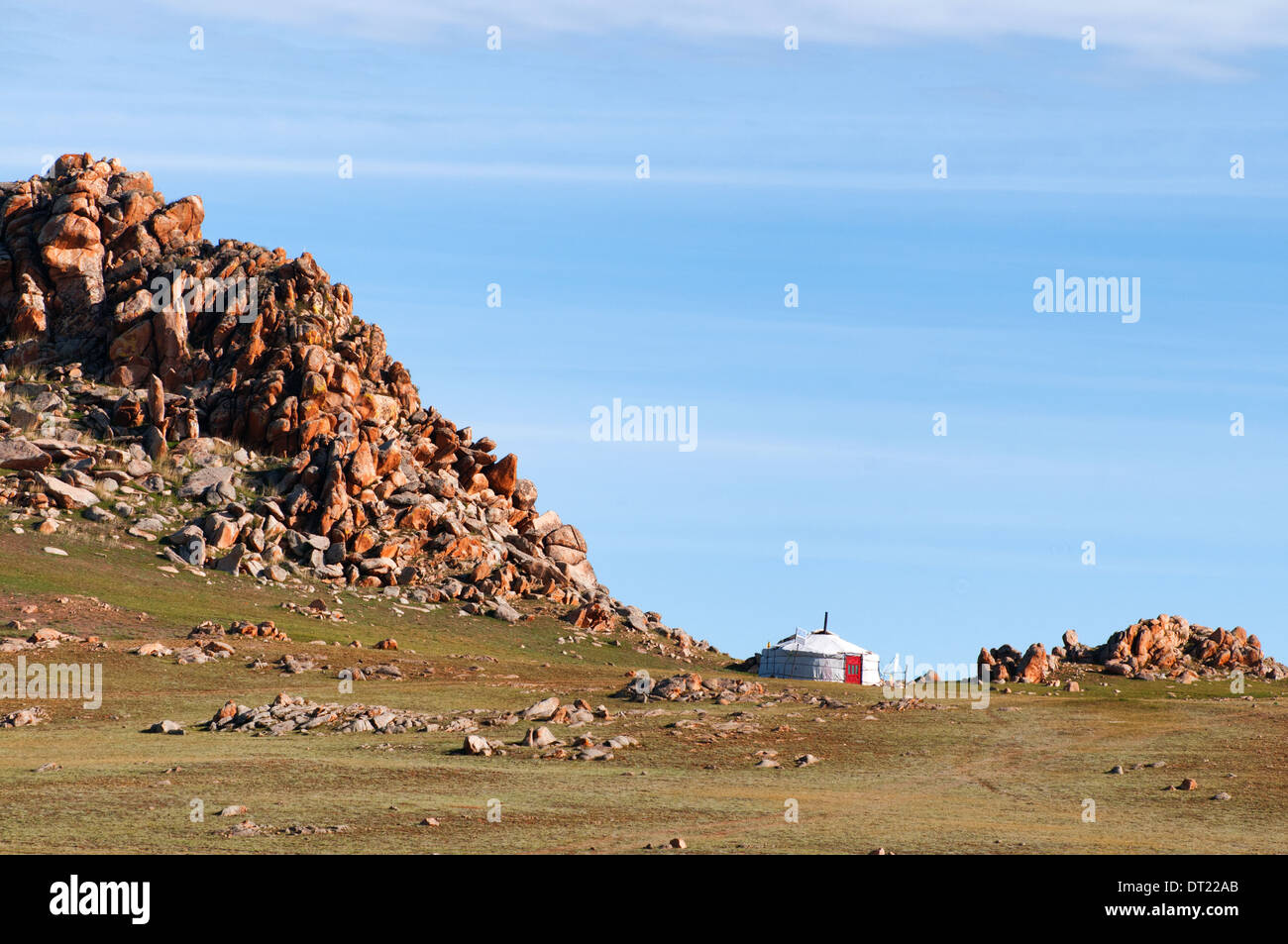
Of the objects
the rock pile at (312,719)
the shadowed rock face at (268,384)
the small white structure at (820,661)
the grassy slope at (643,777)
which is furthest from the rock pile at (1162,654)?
the rock pile at (312,719)

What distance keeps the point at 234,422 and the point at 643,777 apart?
8155 centimetres

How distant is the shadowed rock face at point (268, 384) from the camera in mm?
99000

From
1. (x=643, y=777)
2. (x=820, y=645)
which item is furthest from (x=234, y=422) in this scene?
(x=643, y=777)

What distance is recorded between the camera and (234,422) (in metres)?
107

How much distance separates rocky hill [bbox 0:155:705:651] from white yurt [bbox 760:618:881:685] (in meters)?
12.3

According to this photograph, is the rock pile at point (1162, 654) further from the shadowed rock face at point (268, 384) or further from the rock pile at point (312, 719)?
the rock pile at point (312, 719)

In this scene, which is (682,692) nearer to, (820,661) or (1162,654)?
(820,661)

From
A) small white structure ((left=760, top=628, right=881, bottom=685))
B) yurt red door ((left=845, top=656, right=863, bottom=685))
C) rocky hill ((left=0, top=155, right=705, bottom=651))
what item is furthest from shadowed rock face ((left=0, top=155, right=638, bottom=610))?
yurt red door ((left=845, top=656, right=863, bottom=685))

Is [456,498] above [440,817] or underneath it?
above

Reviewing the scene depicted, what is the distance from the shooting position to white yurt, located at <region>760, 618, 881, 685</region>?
93500 mm

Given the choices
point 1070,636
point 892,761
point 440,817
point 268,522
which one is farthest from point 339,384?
point 440,817
